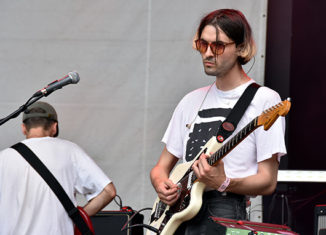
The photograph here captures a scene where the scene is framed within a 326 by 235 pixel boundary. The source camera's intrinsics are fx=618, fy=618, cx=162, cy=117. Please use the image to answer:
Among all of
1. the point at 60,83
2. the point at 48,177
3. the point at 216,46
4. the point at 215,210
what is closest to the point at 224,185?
the point at 215,210

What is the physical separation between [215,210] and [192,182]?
165 millimetres

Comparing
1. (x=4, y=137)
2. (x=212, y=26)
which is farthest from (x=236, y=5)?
(x=4, y=137)

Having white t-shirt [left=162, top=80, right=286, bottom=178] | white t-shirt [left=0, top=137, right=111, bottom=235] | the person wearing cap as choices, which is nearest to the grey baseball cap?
the person wearing cap

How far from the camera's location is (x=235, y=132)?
2783 millimetres

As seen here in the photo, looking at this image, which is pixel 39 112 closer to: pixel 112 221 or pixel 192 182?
pixel 112 221

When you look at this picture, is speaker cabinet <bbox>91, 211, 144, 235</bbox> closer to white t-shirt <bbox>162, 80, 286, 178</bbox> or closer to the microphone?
white t-shirt <bbox>162, 80, 286, 178</bbox>

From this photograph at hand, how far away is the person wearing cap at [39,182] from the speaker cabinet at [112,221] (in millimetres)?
501

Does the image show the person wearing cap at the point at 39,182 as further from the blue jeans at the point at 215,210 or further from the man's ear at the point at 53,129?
the blue jeans at the point at 215,210

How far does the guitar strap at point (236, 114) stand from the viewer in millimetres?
2696

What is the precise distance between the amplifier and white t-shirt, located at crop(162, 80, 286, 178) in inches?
16.3

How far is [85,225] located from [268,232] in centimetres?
183

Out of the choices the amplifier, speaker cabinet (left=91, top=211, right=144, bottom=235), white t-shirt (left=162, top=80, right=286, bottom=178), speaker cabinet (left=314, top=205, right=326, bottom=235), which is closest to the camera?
the amplifier

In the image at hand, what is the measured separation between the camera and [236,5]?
452 centimetres

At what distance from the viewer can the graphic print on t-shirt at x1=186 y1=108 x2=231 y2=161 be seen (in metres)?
2.91
